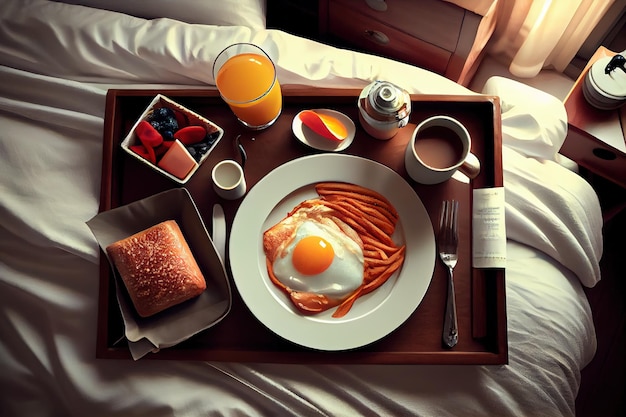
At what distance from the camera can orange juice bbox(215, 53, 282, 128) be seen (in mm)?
1241

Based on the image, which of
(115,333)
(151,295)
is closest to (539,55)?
(151,295)

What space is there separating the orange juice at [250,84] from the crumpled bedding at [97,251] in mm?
149

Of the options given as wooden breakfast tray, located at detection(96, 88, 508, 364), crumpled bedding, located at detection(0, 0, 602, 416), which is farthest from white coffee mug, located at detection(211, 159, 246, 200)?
crumpled bedding, located at detection(0, 0, 602, 416)

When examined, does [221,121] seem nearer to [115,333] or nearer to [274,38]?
[274,38]

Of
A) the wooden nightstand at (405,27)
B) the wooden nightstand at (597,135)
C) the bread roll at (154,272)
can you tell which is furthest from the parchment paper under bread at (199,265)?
the wooden nightstand at (597,135)

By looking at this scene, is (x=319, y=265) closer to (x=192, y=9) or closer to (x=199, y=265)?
(x=199, y=265)

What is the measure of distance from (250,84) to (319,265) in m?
0.52

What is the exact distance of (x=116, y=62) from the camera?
1433mm

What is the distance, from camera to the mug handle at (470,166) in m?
1.19

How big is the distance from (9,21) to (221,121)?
75cm

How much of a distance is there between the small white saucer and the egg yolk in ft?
0.86

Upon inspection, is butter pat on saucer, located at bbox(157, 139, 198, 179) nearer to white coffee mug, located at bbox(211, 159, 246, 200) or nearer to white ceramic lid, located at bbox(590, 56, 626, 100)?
white coffee mug, located at bbox(211, 159, 246, 200)

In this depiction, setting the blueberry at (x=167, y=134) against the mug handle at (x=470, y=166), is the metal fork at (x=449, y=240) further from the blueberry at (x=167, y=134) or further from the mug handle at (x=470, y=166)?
the blueberry at (x=167, y=134)

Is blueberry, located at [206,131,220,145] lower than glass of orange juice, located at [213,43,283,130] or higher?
lower
